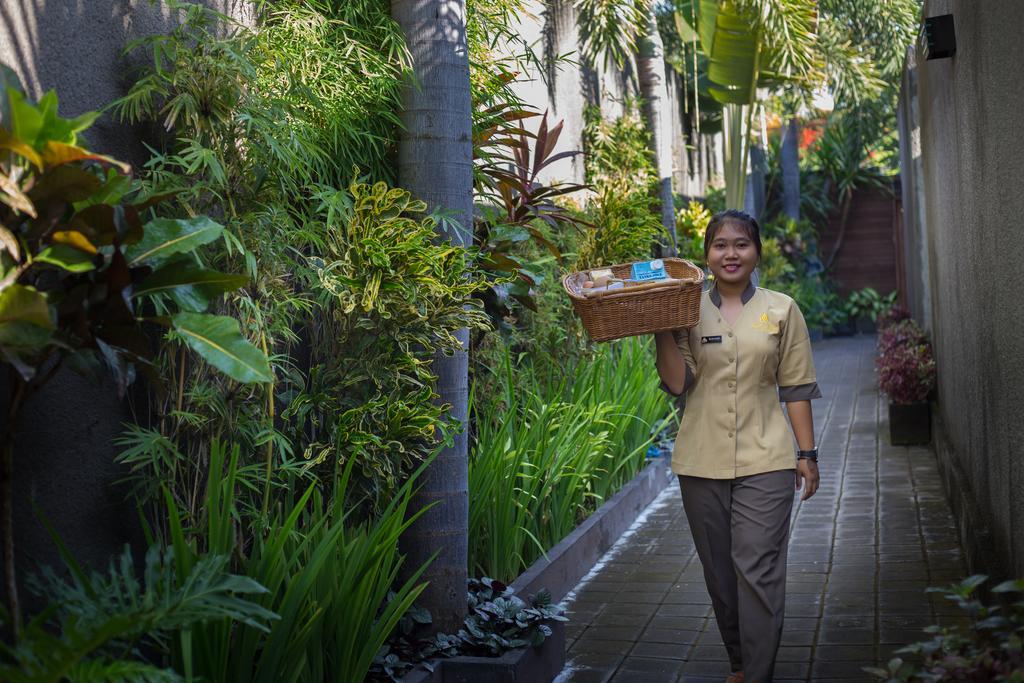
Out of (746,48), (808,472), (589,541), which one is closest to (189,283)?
(808,472)

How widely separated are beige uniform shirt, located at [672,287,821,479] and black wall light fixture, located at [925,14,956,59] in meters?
2.57

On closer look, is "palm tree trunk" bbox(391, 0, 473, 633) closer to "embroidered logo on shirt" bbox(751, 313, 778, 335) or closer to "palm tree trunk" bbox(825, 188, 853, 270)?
"embroidered logo on shirt" bbox(751, 313, 778, 335)

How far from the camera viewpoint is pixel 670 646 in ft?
→ 16.6

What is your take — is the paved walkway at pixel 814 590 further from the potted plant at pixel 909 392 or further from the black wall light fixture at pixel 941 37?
the black wall light fixture at pixel 941 37

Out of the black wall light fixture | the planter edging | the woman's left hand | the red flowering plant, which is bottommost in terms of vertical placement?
the planter edging

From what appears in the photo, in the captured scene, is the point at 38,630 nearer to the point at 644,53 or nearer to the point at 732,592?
the point at 732,592

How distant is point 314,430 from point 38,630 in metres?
1.93

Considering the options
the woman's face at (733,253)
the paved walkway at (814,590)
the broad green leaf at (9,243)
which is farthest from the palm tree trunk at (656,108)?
the broad green leaf at (9,243)

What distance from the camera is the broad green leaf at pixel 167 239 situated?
8.95 feet

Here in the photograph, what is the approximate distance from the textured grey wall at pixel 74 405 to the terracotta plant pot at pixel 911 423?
7.91 meters

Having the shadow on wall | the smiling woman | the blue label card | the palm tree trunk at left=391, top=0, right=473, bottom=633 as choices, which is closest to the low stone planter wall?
the palm tree trunk at left=391, top=0, right=473, bottom=633

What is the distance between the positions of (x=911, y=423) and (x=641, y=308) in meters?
6.85

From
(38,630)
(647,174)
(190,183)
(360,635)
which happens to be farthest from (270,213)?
(647,174)

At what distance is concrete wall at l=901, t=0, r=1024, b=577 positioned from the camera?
A: 3.89 m
